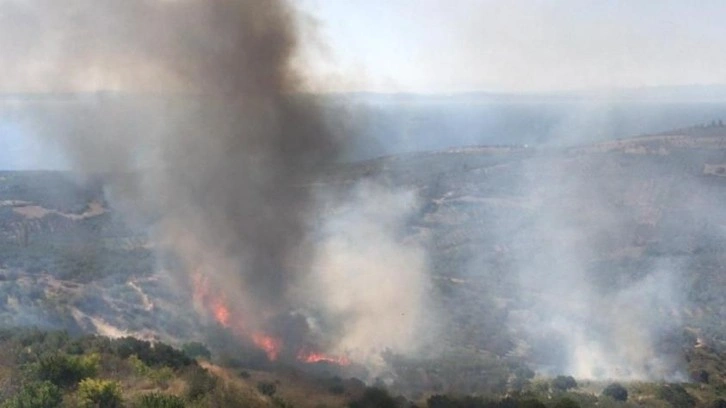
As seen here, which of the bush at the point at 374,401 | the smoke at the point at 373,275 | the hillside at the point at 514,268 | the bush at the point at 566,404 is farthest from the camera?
the smoke at the point at 373,275

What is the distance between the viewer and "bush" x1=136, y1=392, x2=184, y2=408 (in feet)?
62.8

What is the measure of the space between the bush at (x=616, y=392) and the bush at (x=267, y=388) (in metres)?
17.7

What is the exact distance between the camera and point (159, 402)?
19391mm

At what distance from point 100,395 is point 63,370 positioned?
3.40m

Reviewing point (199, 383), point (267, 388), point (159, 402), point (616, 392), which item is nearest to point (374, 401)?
point (267, 388)

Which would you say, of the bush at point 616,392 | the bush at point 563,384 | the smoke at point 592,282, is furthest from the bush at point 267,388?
the smoke at point 592,282

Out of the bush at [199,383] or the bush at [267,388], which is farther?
the bush at [267,388]

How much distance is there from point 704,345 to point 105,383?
44105mm

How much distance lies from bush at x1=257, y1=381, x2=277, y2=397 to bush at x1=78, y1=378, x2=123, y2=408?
766 centimetres

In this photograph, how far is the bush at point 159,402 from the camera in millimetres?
19141

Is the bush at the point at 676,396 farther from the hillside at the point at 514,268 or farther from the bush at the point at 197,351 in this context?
the bush at the point at 197,351

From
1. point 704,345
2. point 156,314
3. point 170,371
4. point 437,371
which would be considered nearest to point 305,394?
point 170,371

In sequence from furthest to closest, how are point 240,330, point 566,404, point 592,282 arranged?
point 592,282
point 240,330
point 566,404

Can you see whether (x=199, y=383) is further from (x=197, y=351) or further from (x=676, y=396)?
(x=676, y=396)
